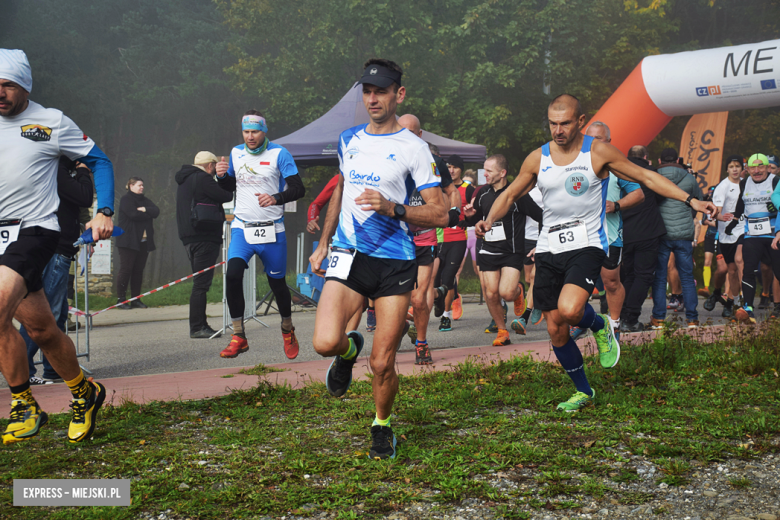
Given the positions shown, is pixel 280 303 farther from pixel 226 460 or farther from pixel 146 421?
pixel 226 460

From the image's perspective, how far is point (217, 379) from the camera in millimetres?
6277

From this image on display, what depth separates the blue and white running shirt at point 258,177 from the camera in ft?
23.3

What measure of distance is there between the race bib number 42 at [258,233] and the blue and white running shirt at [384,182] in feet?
10.4

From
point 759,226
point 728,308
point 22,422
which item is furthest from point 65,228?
point 728,308

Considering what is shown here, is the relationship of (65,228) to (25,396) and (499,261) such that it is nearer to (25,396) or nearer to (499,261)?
(25,396)

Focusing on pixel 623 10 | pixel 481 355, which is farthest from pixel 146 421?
pixel 623 10

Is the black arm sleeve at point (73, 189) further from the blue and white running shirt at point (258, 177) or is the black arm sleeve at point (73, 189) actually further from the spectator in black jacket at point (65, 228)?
the blue and white running shirt at point (258, 177)

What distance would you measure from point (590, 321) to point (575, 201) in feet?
2.86

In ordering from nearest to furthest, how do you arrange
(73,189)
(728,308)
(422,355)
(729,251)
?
(73,189)
(422,355)
(728,308)
(729,251)

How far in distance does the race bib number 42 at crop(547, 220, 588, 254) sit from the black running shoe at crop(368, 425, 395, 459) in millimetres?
1893

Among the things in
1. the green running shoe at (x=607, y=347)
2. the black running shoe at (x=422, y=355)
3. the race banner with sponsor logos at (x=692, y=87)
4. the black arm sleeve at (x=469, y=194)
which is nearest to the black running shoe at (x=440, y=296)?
the black arm sleeve at (x=469, y=194)

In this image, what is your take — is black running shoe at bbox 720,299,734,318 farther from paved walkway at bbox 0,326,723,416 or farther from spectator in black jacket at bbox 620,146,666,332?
paved walkway at bbox 0,326,723,416

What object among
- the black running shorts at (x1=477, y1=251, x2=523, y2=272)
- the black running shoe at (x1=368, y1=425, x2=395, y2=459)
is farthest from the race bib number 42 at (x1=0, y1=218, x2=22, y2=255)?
the black running shorts at (x1=477, y1=251, x2=523, y2=272)

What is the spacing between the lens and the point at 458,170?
930 cm
